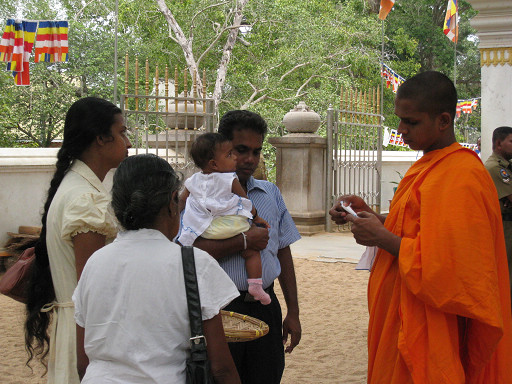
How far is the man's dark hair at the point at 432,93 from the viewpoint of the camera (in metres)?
2.64

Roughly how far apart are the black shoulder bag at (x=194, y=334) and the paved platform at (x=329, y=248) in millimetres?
8319

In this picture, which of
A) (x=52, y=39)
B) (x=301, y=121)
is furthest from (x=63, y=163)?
(x=52, y=39)

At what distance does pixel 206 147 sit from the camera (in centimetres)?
312

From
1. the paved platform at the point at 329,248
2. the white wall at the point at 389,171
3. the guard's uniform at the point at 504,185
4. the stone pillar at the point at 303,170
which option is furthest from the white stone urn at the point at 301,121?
the guard's uniform at the point at 504,185

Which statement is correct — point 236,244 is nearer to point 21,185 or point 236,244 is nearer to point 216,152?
point 216,152

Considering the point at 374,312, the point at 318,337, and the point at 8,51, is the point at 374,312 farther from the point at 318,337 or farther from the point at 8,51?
the point at 8,51

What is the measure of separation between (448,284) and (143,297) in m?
1.15

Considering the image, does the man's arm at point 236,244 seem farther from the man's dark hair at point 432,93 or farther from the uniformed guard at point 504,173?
the uniformed guard at point 504,173

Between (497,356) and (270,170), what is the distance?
17.2 meters

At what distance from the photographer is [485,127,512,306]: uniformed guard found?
16.3 feet

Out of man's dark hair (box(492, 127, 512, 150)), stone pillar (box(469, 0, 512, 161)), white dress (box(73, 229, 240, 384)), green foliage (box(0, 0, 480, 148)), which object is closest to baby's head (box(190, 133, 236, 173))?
white dress (box(73, 229, 240, 384))

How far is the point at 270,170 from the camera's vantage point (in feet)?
65.1

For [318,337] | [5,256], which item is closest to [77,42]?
[5,256]

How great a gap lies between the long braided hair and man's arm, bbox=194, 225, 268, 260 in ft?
2.23
